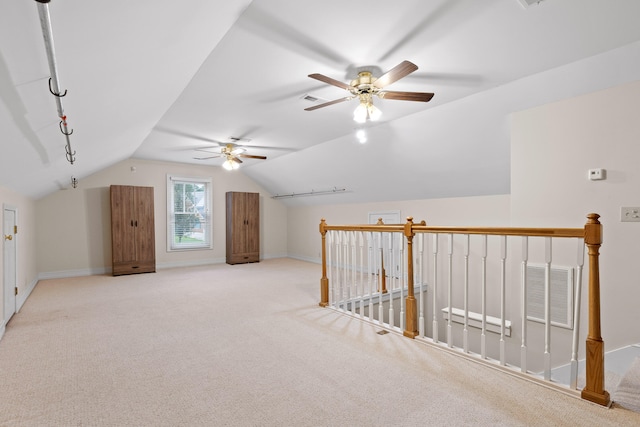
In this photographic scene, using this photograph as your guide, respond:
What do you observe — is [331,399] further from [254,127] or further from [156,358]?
[254,127]

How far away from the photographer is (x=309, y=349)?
100 inches

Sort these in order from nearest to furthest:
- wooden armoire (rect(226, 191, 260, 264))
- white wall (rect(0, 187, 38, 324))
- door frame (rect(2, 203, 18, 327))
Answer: door frame (rect(2, 203, 18, 327))
white wall (rect(0, 187, 38, 324))
wooden armoire (rect(226, 191, 260, 264))

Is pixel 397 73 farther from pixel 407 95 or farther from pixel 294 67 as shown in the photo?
pixel 294 67

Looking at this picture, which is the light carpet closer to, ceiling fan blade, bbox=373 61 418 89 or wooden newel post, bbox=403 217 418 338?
wooden newel post, bbox=403 217 418 338

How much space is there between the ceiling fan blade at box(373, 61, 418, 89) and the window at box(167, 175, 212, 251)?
5.95m

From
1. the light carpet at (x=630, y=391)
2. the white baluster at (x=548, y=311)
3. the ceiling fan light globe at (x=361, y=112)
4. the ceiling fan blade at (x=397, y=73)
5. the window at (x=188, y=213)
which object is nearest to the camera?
the light carpet at (x=630, y=391)

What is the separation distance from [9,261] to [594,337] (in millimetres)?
5445

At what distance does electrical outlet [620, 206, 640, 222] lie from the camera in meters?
2.69

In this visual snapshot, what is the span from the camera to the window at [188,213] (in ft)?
23.2

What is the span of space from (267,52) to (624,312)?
3875 mm

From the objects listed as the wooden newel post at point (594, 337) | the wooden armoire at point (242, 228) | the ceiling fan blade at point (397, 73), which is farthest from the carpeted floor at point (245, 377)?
the wooden armoire at point (242, 228)

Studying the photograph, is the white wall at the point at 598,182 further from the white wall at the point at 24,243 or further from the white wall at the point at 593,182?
the white wall at the point at 24,243

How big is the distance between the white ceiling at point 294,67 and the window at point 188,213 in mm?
2642

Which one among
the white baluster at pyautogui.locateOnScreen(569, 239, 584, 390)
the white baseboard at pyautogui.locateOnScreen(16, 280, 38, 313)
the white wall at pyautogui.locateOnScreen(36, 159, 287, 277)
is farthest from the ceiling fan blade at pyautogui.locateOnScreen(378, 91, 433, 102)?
the white wall at pyautogui.locateOnScreen(36, 159, 287, 277)
